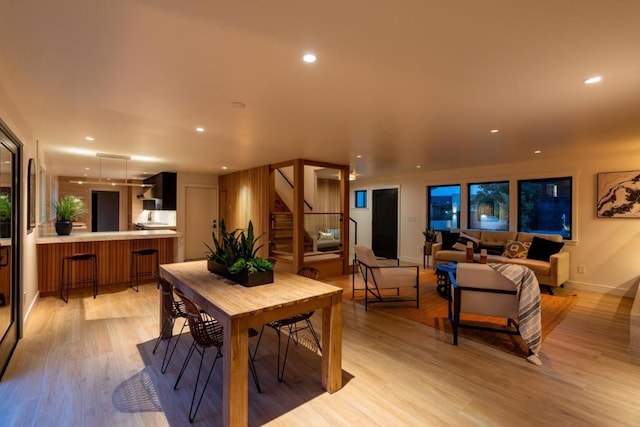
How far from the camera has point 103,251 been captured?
5.03 m

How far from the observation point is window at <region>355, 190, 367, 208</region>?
9141mm

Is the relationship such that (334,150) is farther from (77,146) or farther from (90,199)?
(90,199)

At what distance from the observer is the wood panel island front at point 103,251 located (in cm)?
453

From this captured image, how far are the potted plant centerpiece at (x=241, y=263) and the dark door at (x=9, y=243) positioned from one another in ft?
5.74

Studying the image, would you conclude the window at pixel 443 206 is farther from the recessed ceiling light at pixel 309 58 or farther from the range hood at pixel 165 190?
the range hood at pixel 165 190

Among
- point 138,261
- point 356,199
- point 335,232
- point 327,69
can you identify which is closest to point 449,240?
point 335,232

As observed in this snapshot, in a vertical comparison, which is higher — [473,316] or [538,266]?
[538,266]

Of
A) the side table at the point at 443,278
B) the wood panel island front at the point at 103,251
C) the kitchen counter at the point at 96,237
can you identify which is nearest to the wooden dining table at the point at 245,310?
the side table at the point at 443,278

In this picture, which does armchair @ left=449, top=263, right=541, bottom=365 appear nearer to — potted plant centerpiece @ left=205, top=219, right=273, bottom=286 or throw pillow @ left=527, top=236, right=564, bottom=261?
potted plant centerpiece @ left=205, top=219, right=273, bottom=286

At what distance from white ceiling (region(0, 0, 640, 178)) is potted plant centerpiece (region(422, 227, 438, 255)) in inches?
130

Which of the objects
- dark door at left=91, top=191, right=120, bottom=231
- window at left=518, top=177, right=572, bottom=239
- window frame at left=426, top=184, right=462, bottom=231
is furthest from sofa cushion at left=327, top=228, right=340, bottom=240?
dark door at left=91, top=191, right=120, bottom=231

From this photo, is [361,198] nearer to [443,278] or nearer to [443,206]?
[443,206]

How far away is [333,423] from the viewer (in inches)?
76.2

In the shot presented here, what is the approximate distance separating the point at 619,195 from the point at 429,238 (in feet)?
10.7
